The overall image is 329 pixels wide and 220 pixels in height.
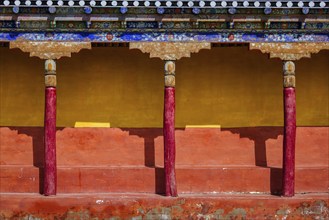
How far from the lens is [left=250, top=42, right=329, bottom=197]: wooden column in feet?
68.8

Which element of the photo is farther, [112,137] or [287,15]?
A: [112,137]

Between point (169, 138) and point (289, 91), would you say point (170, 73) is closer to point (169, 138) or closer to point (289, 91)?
point (169, 138)

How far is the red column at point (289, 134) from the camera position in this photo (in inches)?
826

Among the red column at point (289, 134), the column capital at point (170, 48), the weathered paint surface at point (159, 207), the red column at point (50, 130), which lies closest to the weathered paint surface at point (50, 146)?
the red column at point (50, 130)

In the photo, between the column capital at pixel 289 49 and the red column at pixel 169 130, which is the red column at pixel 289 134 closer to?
the column capital at pixel 289 49

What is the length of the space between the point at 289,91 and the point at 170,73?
2.67 m

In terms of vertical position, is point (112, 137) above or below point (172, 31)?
below

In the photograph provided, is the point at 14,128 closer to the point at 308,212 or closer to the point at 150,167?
the point at 150,167

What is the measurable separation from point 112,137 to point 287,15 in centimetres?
504

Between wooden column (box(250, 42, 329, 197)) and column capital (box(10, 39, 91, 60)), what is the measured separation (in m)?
3.88

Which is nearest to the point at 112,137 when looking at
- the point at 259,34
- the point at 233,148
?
the point at 233,148

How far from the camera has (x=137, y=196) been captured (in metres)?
20.8

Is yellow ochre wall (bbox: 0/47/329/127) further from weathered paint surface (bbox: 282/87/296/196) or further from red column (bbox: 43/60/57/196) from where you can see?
weathered paint surface (bbox: 282/87/296/196)

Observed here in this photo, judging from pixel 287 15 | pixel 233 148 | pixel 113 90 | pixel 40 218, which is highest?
pixel 287 15
